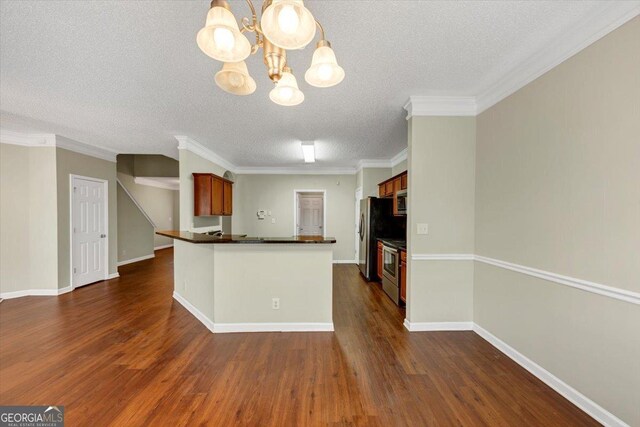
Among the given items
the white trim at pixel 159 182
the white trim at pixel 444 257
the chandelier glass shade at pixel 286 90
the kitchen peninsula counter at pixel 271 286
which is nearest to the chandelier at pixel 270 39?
the chandelier glass shade at pixel 286 90

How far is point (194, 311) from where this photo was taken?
128 inches

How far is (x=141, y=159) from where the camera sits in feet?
22.0

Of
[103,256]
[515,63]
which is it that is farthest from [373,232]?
[103,256]

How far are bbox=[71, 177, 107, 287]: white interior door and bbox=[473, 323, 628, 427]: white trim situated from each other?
633 centimetres

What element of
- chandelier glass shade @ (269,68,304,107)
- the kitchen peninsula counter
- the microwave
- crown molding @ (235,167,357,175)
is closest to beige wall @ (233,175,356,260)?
crown molding @ (235,167,357,175)

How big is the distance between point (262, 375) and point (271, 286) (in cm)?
93

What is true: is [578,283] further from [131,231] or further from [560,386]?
[131,231]

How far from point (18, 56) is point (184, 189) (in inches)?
86.0

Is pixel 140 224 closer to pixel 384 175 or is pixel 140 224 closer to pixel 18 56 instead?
pixel 18 56

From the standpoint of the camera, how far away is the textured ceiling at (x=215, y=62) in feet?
5.04

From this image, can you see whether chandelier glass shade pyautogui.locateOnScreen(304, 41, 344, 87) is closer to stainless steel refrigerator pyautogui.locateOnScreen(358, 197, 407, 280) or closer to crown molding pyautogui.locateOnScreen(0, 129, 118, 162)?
stainless steel refrigerator pyautogui.locateOnScreen(358, 197, 407, 280)

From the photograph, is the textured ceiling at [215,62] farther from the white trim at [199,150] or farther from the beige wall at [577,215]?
the beige wall at [577,215]

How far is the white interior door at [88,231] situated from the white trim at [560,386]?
6334mm
